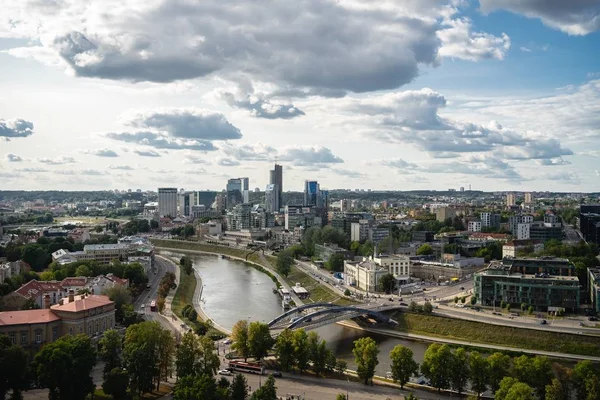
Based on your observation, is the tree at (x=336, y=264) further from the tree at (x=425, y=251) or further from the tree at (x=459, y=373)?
the tree at (x=459, y=373)

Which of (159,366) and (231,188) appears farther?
(231,188)

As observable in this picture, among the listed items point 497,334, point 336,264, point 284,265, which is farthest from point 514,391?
point 284,265

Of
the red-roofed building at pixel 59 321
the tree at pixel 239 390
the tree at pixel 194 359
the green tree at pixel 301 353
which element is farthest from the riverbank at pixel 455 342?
the red-roofed building at pixel 59 321

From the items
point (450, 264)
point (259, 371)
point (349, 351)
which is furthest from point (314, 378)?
point (450, 264)

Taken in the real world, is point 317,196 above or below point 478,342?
above

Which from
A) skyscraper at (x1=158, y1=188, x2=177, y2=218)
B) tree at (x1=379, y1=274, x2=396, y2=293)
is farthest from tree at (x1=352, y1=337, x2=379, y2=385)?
skyscraper at (x1=158, y1=188, x2=177, y2=218)

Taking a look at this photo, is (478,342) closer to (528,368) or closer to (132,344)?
(528,368)

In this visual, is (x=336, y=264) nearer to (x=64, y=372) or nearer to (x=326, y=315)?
(x=326, y=315)
